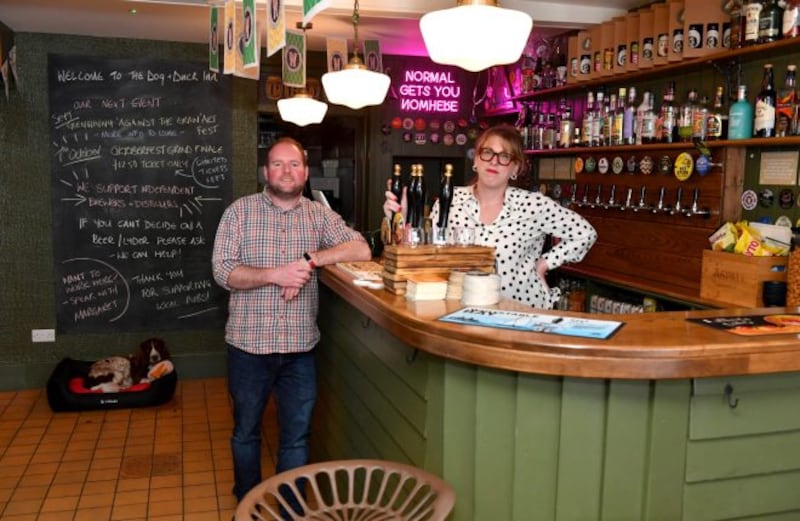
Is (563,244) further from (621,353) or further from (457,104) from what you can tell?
(457,104)

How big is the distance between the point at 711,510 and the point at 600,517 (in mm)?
292

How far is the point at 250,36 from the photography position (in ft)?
10.7

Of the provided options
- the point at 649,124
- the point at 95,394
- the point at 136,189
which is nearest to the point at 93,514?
the point at 95,394

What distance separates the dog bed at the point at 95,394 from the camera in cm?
498

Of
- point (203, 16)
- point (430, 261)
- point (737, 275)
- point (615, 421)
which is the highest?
point (203, 16)

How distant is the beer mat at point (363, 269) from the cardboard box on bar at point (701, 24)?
187 cm

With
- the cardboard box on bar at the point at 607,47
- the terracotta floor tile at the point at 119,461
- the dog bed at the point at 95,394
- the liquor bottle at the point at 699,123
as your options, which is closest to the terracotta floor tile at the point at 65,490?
the terracotta floor tile at the point at 119,461

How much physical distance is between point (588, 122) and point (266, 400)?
261 centimetres

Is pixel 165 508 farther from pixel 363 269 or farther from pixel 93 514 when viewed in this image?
pixel 363 269

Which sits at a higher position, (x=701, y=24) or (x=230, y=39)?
(x=701, y=24)

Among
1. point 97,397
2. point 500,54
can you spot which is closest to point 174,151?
point 97,397

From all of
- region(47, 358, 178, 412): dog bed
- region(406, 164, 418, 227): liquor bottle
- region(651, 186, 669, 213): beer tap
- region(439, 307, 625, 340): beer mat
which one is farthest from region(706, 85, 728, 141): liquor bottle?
region(47, 358, 178, 412): dog bed

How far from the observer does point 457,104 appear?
6500mm

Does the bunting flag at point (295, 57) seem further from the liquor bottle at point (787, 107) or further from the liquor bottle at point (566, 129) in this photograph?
the liquor bottle at point (787, 107)
